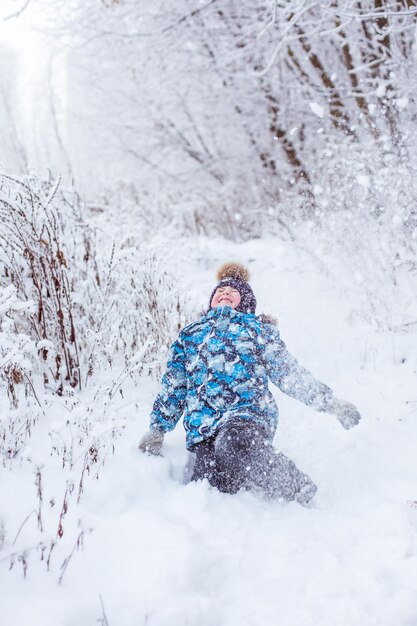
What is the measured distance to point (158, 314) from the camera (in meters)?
3.57

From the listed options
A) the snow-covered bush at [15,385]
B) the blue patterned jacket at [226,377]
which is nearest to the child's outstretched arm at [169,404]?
the blue patterned jacket at [226,377]

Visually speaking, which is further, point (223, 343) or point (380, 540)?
point (223, 343)

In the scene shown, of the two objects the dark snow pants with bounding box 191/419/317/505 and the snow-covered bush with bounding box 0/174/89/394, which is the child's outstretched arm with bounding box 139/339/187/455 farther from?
the snow-covered bush with bounding box 0/174/89/394

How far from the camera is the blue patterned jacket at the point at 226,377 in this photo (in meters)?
2.39

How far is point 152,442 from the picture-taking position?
2.42m

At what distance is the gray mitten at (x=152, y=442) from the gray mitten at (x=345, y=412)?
2.86 feet

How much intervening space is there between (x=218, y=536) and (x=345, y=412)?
2.93ft

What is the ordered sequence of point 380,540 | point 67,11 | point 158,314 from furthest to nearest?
1. point 67,11
2. point 158,314
3. point 380,540

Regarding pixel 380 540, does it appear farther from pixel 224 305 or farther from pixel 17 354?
pixel 17 354

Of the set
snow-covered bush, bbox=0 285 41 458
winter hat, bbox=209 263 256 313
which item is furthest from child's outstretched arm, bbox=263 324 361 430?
snow-covered bush, bbox=0 285 41 458

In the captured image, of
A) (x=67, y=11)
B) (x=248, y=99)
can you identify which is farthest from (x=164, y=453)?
(x=248, y=99)

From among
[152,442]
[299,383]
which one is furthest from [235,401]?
[152,442]

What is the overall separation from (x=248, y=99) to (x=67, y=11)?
132 inches

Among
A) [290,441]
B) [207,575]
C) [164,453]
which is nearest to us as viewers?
[207,575]
